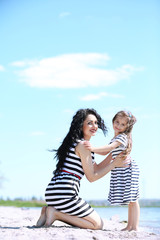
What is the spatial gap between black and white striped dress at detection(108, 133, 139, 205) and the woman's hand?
5 cm

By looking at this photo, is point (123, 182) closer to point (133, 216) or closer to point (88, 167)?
point (133, 216)

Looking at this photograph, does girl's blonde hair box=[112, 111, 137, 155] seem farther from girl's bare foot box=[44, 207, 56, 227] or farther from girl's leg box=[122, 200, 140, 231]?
→ girl's bare foot box=[44, 207, 56, 227]

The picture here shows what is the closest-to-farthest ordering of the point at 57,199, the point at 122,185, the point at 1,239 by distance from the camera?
the point at 1,239 → the point at 57,199 → the point at 122,185

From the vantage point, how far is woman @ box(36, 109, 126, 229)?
15.9 feet

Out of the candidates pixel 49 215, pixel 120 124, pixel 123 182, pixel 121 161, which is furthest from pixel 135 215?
pixel 120 124

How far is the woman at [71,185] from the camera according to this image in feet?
15.9

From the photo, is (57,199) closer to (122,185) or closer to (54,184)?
(54,184)

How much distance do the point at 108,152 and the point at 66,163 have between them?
751 millimetres

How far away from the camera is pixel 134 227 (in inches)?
201

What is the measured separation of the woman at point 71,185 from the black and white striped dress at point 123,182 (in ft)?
0.69

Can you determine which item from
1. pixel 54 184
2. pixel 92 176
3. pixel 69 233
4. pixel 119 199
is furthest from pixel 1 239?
pixel 119 199

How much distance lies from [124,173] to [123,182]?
0.12 metres

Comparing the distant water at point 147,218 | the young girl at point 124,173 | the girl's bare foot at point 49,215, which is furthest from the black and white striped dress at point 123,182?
the distant water at point 147,218

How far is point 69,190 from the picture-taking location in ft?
15.9
